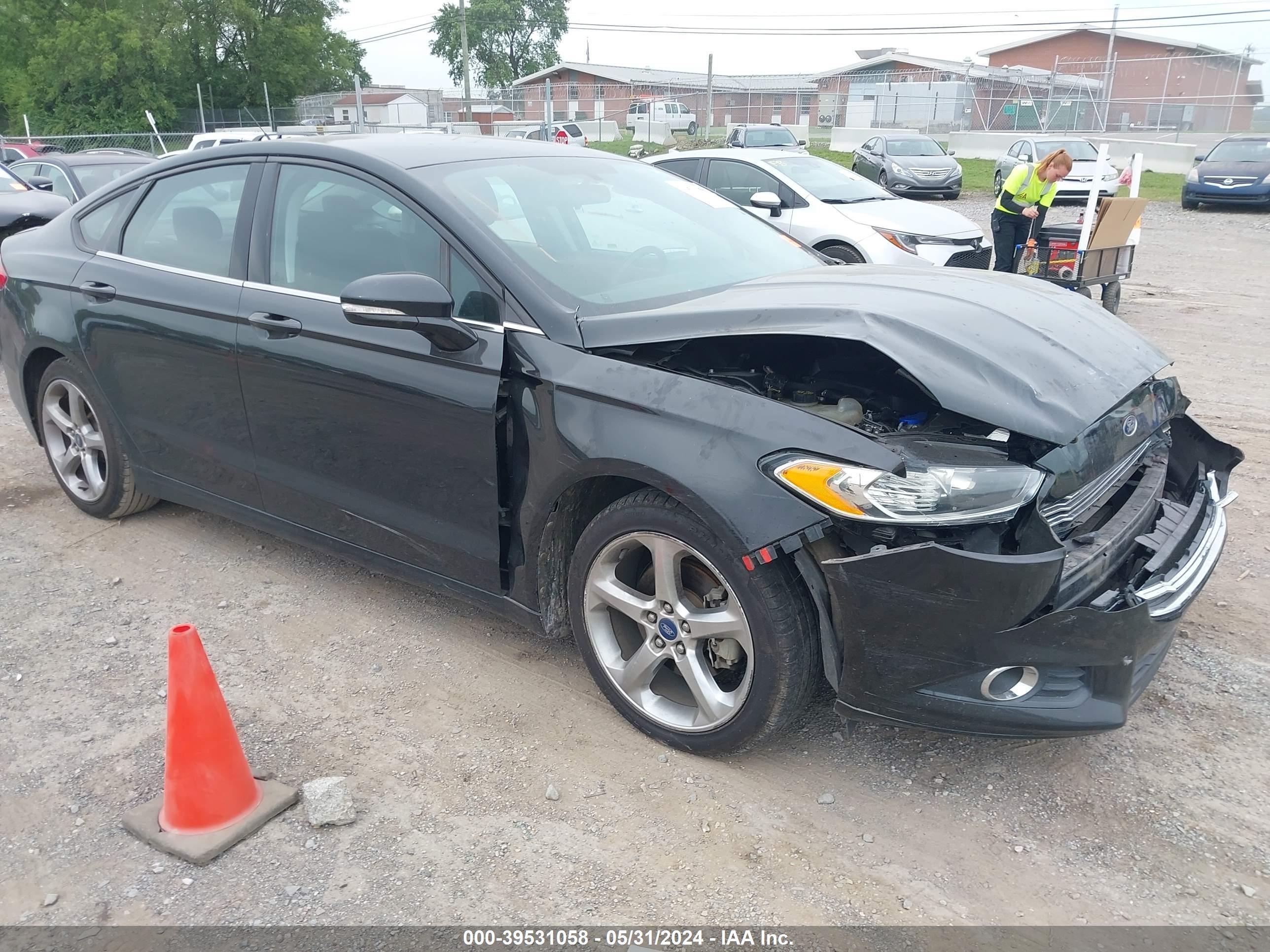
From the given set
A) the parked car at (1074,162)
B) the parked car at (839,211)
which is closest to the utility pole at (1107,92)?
the parked car at (1074,162)

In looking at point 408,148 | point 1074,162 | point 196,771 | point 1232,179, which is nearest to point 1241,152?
point 1232,179

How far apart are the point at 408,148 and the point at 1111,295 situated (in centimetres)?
791

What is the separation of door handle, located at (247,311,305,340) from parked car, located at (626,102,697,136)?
37810mm

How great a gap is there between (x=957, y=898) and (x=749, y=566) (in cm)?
96

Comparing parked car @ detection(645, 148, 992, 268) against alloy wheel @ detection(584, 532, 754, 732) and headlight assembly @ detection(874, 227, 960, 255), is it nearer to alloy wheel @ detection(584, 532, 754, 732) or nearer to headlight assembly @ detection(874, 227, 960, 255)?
headlight assembly @ detection(874, 227, 960, 255)

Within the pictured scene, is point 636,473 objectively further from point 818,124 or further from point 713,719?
point 818,124

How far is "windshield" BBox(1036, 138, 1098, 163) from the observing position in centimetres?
2008

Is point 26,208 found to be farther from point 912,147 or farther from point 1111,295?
point 912,147

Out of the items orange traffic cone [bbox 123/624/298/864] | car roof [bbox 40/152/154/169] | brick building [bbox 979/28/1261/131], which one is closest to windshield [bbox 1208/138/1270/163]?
brick building [bbox 979/28/1261/131]

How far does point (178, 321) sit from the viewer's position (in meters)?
3.91

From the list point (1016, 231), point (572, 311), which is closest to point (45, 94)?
point (1016, 231)

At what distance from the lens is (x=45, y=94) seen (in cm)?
4134

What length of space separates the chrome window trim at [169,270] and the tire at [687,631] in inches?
71.5

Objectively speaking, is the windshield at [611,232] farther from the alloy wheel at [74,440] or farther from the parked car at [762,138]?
the parked car at [762,138]
